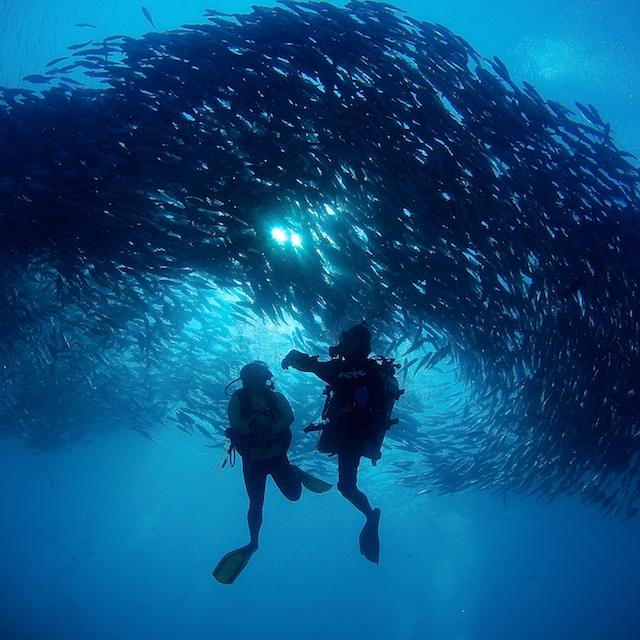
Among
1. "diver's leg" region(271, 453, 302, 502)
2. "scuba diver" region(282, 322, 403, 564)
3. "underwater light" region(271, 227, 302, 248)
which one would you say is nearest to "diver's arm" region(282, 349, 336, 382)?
"scuba diver" region(282, 322, 403, 564)

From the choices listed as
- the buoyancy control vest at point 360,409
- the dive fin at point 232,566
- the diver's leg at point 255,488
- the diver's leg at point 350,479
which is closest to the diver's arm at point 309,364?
the buoyancy control vest at point 360,409

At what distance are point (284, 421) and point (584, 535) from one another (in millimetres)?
53147

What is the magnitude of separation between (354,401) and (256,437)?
58.3 inches

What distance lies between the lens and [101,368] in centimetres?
1720

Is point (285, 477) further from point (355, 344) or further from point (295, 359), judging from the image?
point (355, 344)

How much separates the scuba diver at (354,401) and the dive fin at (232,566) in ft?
5.09

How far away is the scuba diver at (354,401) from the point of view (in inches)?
169

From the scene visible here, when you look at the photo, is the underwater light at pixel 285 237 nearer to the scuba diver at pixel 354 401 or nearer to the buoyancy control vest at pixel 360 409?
the scuba diver at pixel 354 401

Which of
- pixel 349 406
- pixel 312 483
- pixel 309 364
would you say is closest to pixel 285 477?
pixel 312 483

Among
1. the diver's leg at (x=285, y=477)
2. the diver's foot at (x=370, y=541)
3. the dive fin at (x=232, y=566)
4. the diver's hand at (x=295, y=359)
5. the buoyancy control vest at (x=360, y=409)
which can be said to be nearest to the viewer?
the diver's hand at (x=295, y=359)

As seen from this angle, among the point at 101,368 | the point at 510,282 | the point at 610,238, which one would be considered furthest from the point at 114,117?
the point at 101,368

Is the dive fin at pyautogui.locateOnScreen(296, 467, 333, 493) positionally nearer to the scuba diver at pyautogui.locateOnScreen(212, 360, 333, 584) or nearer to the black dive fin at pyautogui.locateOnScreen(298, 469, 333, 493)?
the black dive fin at pyautogui.locateOnScreen(298, 469, 333, 493)

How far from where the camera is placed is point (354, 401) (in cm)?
433

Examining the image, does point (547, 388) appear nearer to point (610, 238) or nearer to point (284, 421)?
point (610, 238)
